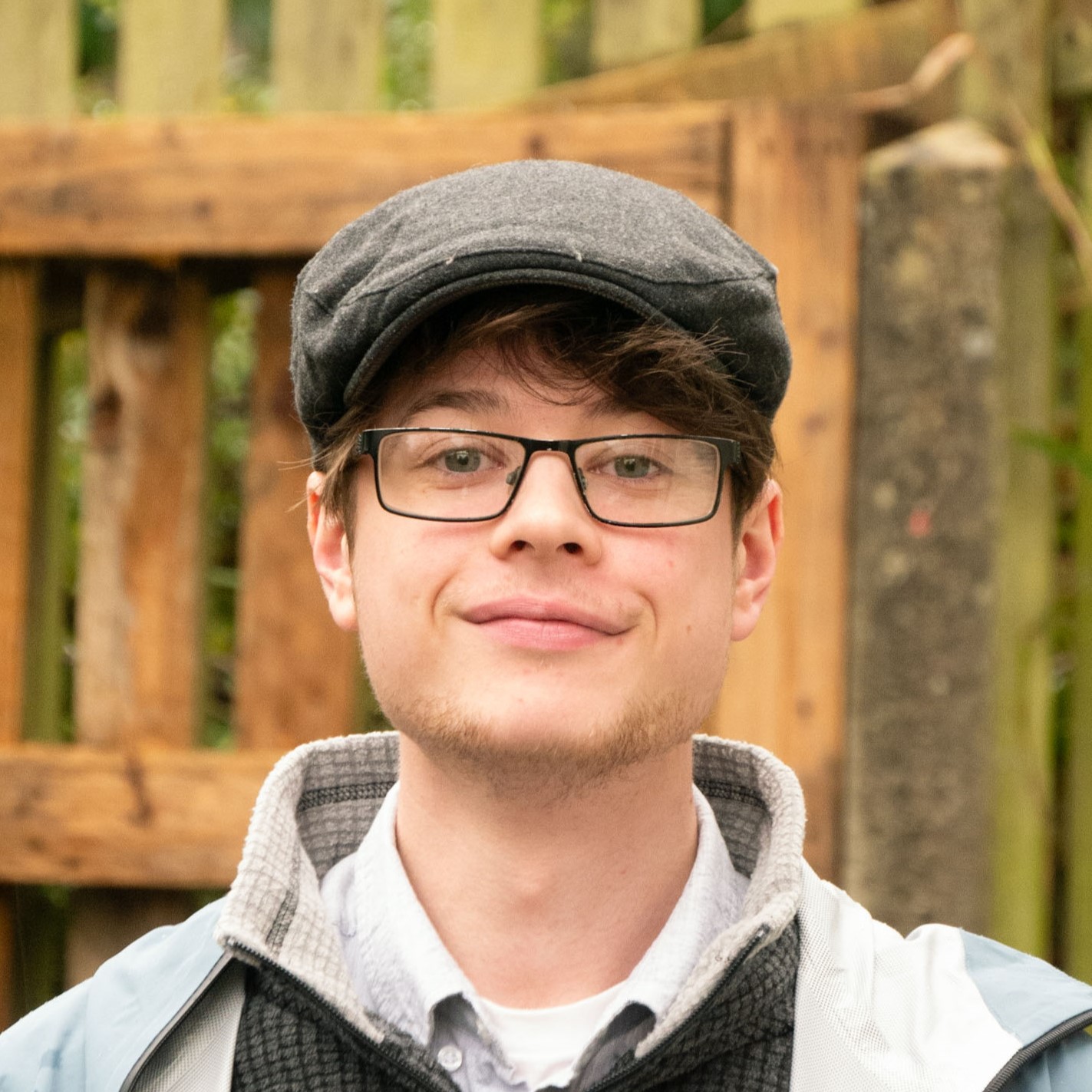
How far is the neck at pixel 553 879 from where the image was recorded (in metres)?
1.51

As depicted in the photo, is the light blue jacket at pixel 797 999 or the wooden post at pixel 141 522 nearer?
the light blue jacket at pixel 797 999

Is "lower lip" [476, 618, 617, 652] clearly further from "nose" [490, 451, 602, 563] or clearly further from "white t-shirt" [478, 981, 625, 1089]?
"white t-shirt" [478, 981, 625, 1089]

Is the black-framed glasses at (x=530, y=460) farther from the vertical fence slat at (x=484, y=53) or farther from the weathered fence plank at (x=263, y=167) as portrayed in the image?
the vertical fence slat at (x=484, y=53)

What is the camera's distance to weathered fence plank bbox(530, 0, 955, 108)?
2498 mm

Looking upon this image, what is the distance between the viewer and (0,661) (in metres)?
2.66

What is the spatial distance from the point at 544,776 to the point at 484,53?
160cm

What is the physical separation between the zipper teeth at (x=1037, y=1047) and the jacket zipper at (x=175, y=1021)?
0.72m

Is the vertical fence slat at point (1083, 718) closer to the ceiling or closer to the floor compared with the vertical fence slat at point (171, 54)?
closer to the floor

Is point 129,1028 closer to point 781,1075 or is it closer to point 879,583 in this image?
point 781,1075

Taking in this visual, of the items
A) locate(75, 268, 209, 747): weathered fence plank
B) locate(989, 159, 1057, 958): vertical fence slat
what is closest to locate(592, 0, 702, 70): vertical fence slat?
locate(989, 159, 1057, 958): vertical fence slat

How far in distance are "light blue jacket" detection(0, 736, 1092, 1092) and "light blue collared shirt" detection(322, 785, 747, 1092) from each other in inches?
2.2

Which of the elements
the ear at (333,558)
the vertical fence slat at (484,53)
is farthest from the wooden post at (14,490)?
the ear at (333,558)

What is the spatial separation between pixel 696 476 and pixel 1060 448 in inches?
34.7

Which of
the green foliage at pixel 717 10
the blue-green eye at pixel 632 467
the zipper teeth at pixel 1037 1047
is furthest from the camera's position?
the green foliage at pixel 717 10
